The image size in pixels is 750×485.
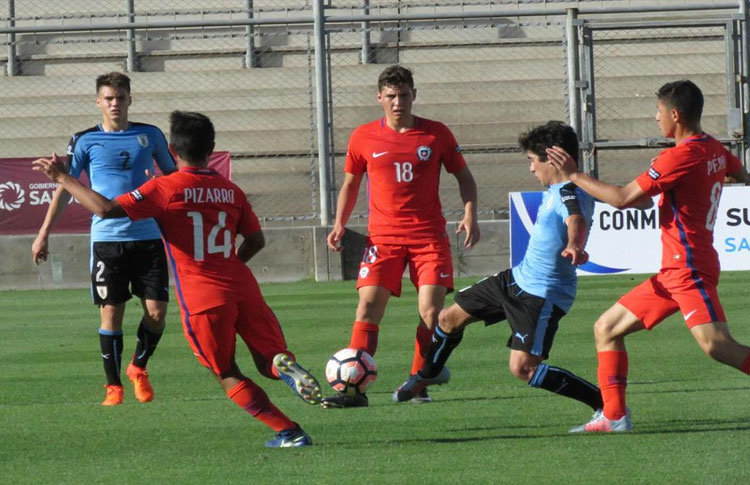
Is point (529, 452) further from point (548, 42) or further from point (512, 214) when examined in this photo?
point (548, 42)

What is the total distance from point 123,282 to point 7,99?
1652 cm

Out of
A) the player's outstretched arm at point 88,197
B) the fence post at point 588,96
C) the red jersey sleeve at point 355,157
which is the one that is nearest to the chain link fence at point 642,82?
the fence post at point 588,96

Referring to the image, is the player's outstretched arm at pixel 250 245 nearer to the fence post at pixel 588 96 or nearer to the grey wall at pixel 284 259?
the grey wall at pixel 284 259

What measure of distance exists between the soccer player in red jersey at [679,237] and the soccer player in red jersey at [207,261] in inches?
67.1

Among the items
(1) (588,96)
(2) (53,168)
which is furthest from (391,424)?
(1) (588,96)

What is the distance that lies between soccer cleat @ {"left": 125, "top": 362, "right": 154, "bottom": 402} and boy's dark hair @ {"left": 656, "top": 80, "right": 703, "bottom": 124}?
3.96 metres

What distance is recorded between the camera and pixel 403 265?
851cm

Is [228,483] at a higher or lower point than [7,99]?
lower

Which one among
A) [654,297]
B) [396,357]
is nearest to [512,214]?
[396,357]

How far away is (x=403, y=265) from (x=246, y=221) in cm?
190

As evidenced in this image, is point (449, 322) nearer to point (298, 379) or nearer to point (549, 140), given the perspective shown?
point (549, 140)

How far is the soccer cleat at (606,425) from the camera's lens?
6.91 m

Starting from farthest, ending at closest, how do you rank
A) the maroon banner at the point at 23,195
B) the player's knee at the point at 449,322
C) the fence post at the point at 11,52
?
the fence post at the point at 11,52
the maroon banner at the point at 23,195
the player's knee at the point at 449,322

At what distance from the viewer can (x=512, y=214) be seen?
1609cm
